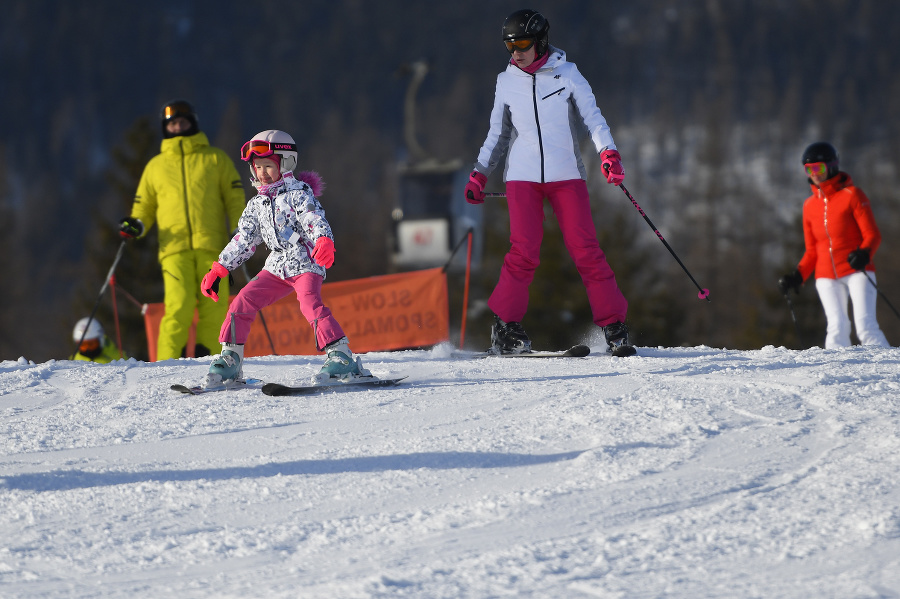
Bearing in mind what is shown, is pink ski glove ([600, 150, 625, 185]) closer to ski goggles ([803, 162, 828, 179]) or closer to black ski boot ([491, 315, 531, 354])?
black ski boot ([491, 315, 531, 354])

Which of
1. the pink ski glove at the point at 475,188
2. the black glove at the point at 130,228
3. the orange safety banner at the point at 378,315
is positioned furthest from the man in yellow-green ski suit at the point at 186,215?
the orange safety banner at the point at 378,315

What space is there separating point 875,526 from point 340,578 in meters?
1.42

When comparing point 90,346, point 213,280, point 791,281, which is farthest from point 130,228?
point 791,281

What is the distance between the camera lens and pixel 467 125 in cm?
8506

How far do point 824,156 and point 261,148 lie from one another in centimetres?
431

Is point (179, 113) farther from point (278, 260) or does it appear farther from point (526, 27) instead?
point (526, 27)

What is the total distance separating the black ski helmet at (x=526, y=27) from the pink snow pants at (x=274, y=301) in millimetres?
1689

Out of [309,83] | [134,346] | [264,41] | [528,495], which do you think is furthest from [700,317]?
[264,41]

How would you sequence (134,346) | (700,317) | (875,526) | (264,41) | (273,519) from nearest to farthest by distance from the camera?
(875,526), (273,519), (134,346), (700,317), (264,41)

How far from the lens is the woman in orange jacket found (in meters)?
6.77

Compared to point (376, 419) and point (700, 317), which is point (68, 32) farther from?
point (376, 419)

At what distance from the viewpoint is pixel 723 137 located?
59969 mm

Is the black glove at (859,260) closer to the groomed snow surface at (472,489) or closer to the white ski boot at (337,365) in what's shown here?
the groomed snow surface at (472,489)

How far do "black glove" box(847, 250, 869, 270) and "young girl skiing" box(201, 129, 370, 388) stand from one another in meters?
3.80
